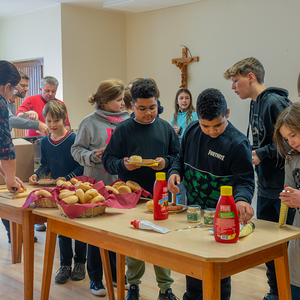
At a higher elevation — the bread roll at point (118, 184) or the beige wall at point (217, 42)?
the beige wall at point (217, 42)

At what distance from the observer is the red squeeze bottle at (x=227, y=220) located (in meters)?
1.43

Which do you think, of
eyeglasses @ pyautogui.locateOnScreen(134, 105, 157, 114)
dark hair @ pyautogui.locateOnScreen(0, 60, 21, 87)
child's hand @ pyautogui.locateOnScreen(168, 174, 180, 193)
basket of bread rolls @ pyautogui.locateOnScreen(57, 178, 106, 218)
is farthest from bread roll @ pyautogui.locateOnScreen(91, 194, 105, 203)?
dark hair @ pyautogui.locateOnScreen(0, 60, 21, 87)

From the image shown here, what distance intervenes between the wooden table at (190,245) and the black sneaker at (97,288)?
76 cm

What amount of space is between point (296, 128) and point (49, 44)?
5.15 meters

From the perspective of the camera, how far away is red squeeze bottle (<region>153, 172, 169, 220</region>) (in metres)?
1.74

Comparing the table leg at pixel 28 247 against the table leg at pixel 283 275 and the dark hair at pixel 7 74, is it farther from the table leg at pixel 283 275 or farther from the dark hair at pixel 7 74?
the table leg at pixel 283 275

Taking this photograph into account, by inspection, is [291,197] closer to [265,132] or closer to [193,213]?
[193,213]

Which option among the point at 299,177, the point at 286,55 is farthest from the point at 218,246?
the point at 286,55

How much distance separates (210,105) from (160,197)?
1.59ft

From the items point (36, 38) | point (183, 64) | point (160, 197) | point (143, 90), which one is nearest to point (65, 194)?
point (160, 197)

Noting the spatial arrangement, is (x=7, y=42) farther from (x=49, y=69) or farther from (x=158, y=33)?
(x=158, y=33)

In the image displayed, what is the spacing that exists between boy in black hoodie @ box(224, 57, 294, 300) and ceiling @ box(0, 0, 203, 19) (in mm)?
3499

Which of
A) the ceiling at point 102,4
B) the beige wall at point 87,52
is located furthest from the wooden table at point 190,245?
the ceiling at point 102,4

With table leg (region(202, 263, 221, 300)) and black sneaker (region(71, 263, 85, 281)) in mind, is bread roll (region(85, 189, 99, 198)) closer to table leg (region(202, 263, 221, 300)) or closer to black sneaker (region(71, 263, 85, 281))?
table leg (region(202, 263, 221, 300))
